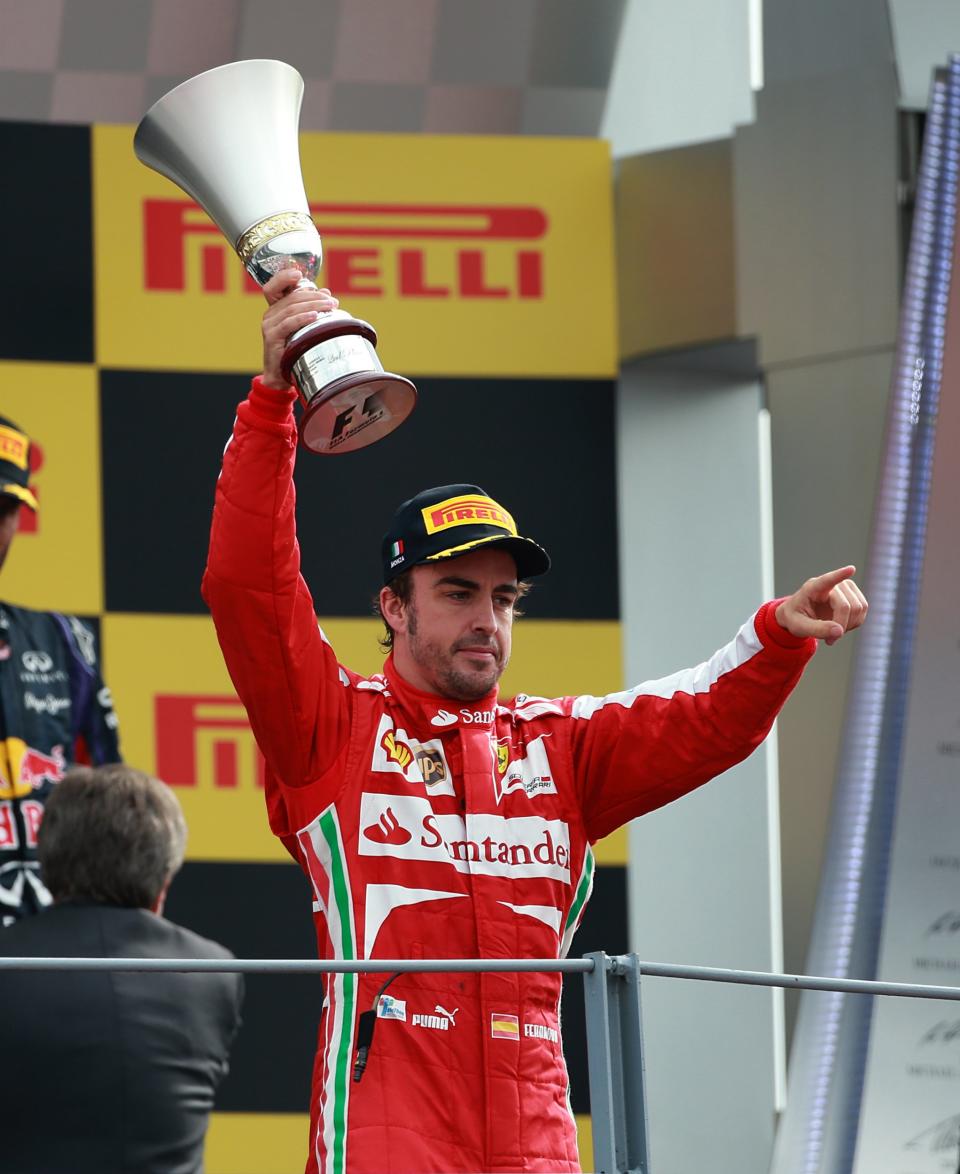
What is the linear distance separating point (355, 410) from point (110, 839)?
0.70 m

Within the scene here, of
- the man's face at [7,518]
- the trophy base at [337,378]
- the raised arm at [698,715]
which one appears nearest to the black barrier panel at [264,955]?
the man's face at [7,518]

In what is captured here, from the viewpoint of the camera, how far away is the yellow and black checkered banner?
417cm

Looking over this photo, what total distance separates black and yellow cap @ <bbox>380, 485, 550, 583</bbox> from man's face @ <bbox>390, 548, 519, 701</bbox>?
2 cm

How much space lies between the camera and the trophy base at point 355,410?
2.10 metres

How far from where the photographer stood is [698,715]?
2.31 meters

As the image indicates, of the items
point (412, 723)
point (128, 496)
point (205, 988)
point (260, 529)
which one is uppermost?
point (128, 496)

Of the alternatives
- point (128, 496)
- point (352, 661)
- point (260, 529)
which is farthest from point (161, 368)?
point (260, 529)

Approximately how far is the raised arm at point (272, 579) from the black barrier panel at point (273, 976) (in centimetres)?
191

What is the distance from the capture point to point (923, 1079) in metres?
3.82

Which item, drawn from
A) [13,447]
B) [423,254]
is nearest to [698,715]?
[13,447]

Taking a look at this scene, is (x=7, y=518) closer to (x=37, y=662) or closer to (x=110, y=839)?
(x=37, y=662)

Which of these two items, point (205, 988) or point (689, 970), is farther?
point (205, 988)

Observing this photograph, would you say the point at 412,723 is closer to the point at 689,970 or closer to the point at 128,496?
the point at 689,970

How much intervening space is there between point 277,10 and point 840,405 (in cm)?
148
